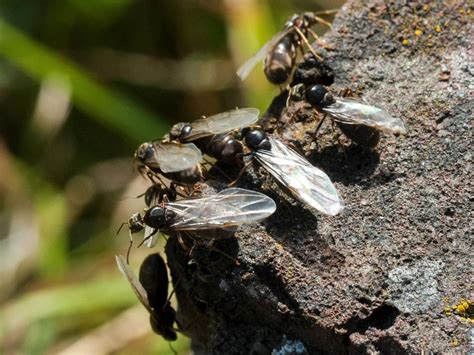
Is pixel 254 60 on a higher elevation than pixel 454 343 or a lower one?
higher

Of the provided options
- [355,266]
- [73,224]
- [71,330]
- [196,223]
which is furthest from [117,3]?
[355,266]

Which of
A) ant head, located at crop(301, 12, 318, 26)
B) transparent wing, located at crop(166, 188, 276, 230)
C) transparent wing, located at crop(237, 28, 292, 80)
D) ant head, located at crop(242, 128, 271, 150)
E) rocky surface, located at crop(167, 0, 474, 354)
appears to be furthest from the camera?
ant head, located at crop(301, 12, 318, 26)

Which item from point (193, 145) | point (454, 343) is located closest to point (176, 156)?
point (193, 145)

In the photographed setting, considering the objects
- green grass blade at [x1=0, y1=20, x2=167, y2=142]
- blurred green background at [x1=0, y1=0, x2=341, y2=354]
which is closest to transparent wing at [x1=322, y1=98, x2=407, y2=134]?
blurred green background at [x1=0, y1=0, x2=341, y2=354]

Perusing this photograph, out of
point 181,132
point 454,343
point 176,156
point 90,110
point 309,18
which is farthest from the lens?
point 90,110

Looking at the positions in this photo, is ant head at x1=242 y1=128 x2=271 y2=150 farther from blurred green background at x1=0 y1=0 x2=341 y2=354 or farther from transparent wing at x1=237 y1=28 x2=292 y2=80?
blurred green background at x1=0 y1=0 x2=341 y2=354

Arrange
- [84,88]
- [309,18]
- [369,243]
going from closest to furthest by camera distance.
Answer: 1. [369,243]
2. [309,18]
3. [84,88]

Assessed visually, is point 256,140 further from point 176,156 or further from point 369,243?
point 369,243

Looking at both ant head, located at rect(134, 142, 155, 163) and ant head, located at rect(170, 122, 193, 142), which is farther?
ant head, located at rect(134, 142, 155, 163)
